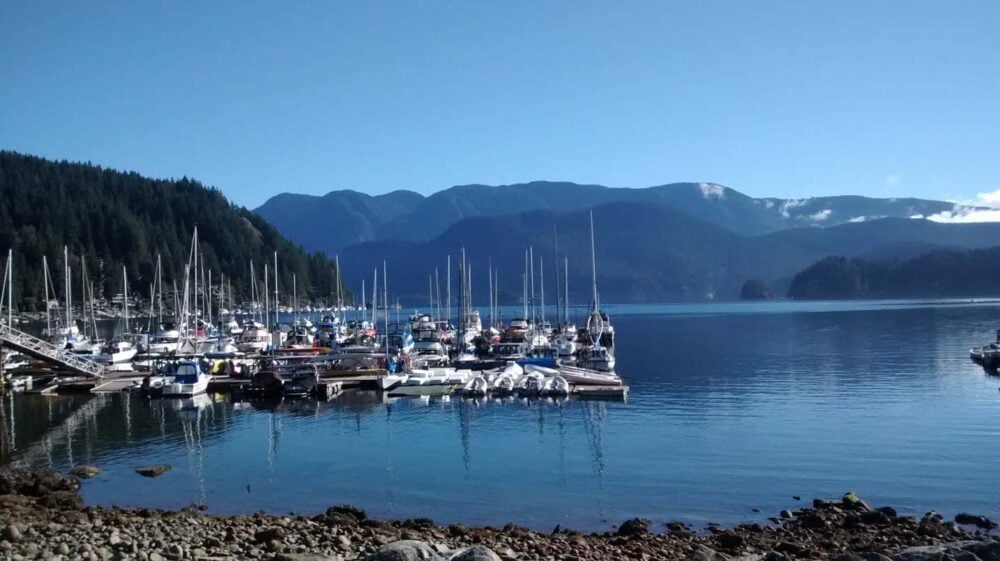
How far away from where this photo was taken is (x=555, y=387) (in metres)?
48.6

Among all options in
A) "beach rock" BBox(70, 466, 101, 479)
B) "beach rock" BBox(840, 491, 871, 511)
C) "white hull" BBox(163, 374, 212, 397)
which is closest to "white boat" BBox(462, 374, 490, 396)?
"white hull" BBox(163, 374, 212, 397)

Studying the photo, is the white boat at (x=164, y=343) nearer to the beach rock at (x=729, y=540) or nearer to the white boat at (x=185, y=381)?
the white boat at (x=185, y=381)

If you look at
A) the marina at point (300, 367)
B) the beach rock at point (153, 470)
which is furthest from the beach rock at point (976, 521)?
the beach rock at point (153, 470)

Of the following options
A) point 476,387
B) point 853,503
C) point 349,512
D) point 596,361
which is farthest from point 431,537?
point 596,361

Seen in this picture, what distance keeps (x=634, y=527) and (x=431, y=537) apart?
5.55 m

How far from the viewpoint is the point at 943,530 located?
21.6 metres

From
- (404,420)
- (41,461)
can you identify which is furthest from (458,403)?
(41,461)

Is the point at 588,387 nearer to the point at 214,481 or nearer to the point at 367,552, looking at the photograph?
the point at 214,481

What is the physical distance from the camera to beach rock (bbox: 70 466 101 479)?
28781 mm

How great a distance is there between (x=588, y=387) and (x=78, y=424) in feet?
91.4

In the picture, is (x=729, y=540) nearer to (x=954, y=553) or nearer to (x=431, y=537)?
(x=954, y=553)

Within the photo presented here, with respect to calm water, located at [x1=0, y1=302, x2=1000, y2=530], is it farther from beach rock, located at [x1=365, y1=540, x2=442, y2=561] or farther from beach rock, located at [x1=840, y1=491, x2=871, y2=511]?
beach rock, located at [x1=365, y1=540, x2=442, y2=561]

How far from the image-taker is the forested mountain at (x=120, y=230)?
438ft

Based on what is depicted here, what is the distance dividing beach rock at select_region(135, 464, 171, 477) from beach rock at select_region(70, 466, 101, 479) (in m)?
1.40
